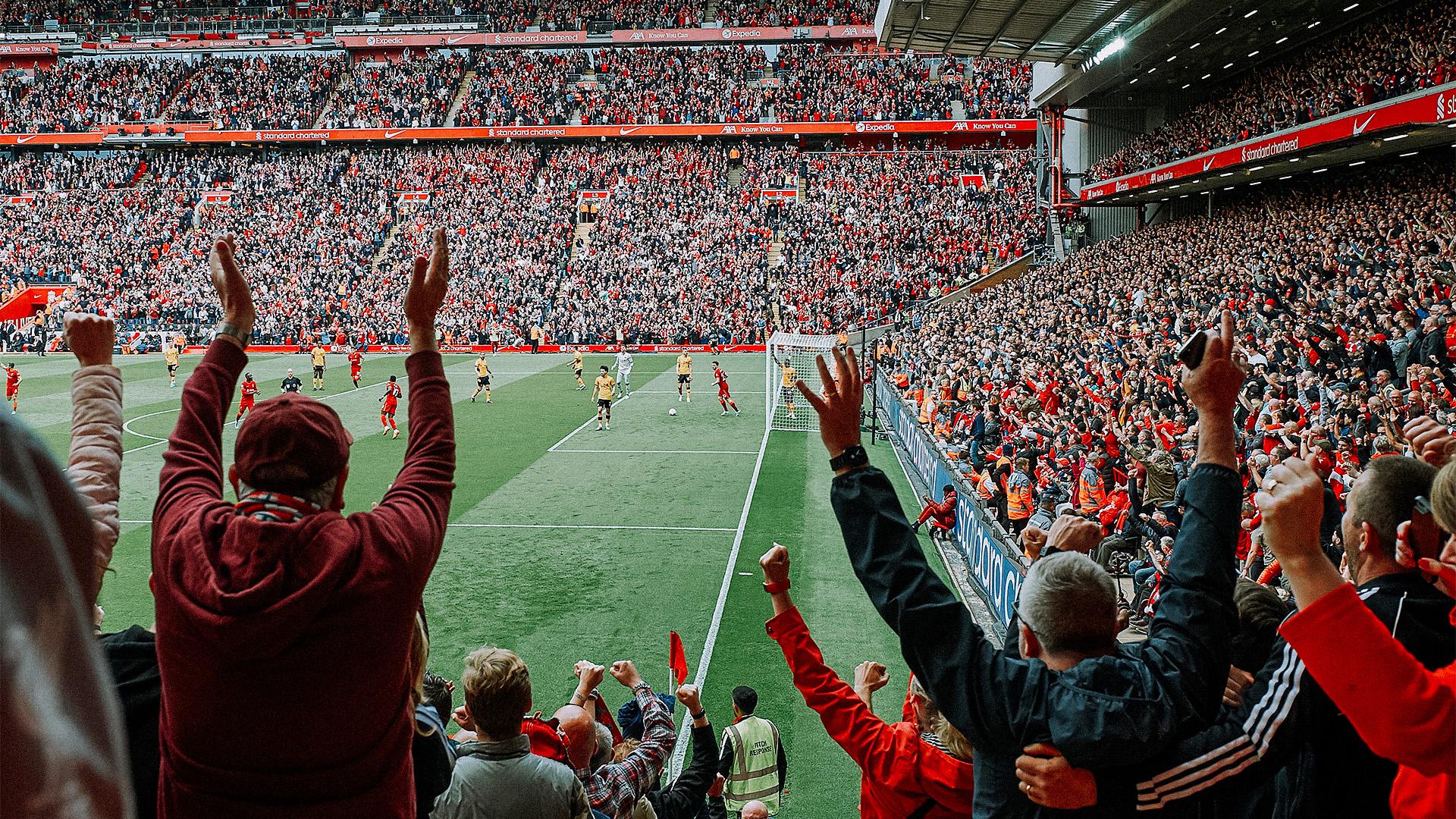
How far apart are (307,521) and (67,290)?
59.0 metres

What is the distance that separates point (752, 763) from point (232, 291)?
3852mm

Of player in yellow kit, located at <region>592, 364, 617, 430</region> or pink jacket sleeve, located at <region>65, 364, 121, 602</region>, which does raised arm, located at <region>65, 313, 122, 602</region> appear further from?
player in yellow kit, located at <region>592, 364, 617, 430</region>

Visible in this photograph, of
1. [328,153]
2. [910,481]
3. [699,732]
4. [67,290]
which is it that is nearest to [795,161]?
[328,153]

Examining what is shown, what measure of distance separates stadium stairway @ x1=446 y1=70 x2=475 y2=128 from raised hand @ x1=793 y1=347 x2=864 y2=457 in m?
60.6

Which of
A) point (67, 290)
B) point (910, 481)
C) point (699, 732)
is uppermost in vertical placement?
point (67, 290)

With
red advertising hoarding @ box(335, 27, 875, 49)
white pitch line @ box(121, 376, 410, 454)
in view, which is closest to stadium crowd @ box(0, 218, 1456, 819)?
white pitch line @ box(121, 376, 410, 454)

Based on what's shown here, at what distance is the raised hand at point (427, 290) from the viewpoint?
103 inches

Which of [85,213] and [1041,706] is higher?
[85,213]

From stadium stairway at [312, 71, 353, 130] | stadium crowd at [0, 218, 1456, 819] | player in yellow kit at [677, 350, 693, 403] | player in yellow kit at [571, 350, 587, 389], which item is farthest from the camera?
stadium stairway at [312, 71, 353, 130]

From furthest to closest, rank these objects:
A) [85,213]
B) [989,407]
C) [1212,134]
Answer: [85,213] → [1212,134] → [989,407]

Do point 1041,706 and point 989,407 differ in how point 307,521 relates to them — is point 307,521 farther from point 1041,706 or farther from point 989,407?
point 989,407

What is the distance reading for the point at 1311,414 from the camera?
1154 centimetres

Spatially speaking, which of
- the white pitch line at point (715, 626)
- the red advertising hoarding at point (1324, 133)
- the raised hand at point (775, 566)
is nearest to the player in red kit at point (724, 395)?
the white pitch line at point (715, 626)

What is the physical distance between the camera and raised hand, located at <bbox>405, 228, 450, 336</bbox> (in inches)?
103
